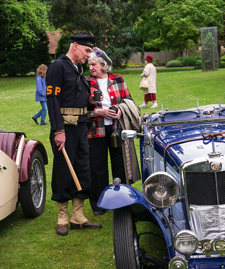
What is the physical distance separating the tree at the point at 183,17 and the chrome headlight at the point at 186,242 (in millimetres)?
31146

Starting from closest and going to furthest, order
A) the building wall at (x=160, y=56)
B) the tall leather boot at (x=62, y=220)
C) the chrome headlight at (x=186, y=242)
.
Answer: the chrome headlight at (x=186, y=242) < the tall leather boot at (x=62, y=220) < the building wall at (x=160, y=56)

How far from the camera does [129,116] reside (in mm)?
4715

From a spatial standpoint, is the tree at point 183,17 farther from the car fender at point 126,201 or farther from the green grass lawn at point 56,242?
the car fender at point 126,201

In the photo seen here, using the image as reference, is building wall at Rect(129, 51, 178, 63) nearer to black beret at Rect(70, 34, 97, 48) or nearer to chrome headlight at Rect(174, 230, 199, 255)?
black beret at Rect(70, 34, 97, 48)

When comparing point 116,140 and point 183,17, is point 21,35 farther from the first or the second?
point 116,140

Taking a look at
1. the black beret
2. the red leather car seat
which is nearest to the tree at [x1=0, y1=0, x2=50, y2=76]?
the red leather car seat

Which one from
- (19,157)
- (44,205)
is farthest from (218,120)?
(44,205)

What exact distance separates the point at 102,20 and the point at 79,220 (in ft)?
106

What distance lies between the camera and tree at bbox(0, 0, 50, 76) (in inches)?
1128

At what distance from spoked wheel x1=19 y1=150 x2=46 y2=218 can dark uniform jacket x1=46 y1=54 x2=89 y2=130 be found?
38.7 inches

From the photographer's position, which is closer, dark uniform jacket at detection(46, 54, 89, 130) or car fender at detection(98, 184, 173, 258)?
car fender at detection(98, 184, 173, 258)

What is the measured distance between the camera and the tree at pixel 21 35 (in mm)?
28641

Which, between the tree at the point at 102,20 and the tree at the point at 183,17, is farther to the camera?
the tree at the point at 102,20

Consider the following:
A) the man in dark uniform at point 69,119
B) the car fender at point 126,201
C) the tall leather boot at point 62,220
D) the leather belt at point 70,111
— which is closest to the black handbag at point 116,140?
the man in dark uniform at point 69,119
